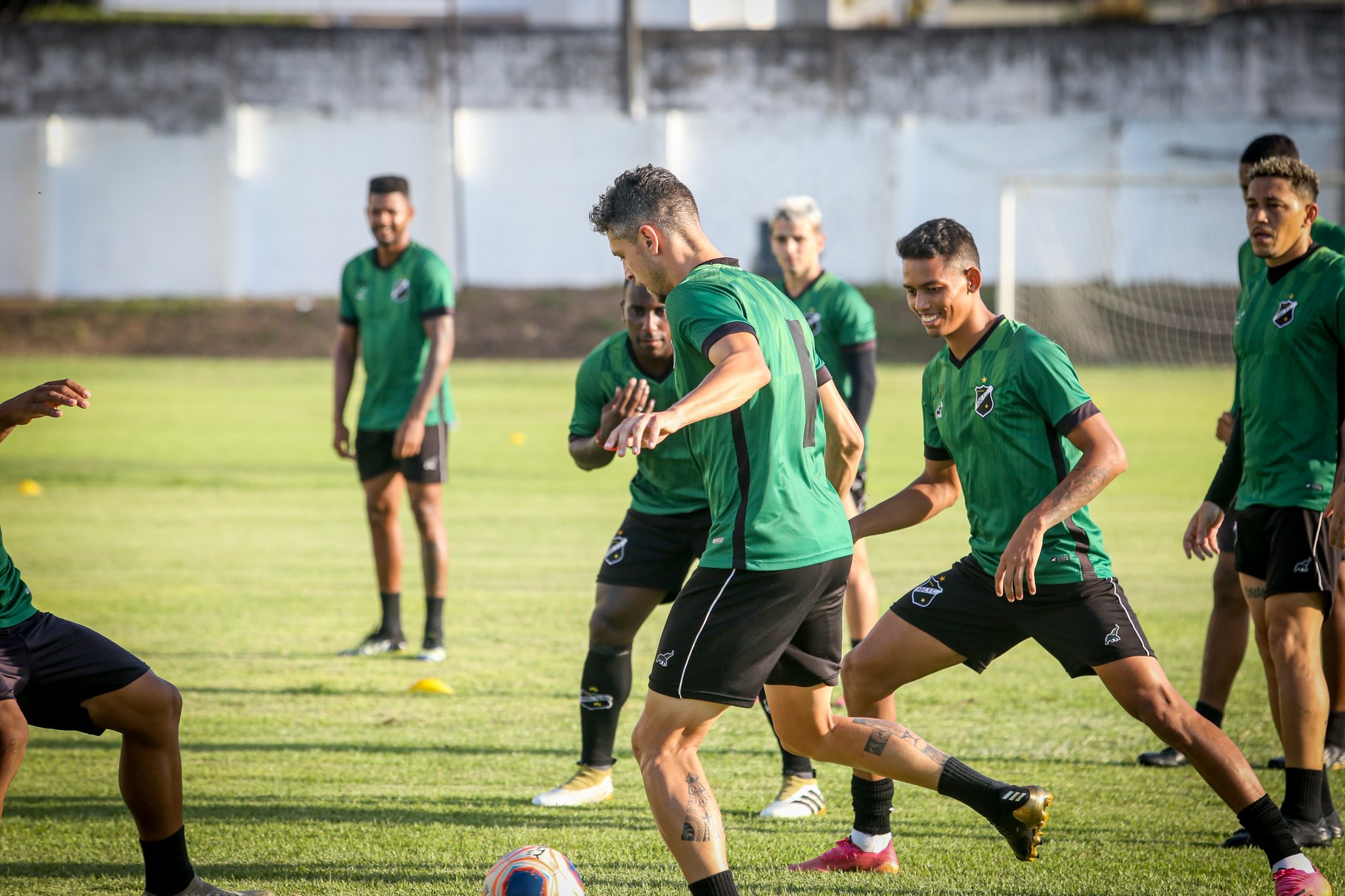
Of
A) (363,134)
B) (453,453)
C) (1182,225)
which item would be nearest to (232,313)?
(363,134)

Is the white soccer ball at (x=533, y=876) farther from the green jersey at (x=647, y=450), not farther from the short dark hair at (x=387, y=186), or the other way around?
the short dark hair at (x=387, y=186)

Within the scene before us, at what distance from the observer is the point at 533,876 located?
4094 mm

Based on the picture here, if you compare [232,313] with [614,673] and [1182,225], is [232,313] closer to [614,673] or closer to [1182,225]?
[1182,225]

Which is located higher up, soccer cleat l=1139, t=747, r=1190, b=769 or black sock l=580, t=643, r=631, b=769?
black sock l=580, t=643, r=631, b=769

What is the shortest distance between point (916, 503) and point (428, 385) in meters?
4.01

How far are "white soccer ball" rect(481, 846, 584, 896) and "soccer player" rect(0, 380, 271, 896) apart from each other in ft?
2.79

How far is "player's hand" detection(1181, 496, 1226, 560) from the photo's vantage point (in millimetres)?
5250

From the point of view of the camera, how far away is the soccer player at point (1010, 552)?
4.27 metres

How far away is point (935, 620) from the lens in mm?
4676

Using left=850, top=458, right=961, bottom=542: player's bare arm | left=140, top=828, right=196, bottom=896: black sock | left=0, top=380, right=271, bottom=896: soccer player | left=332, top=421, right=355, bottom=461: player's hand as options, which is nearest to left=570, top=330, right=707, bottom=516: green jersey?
left=850, top=458, right=961, bottom=542: player's bare arm

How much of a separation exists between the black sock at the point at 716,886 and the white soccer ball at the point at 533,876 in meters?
0.47

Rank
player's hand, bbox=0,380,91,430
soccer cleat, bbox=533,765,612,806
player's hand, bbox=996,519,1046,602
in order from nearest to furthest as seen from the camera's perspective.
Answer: player's hand, bbox=0,380,91,430 < player's hand, bbox=996,519,1046,602 < soccer cleat, bbox=533,765,612,806

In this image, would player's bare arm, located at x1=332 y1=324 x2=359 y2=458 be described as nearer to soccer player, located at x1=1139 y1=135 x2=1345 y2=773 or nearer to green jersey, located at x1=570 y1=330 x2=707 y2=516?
green jersey, located at x1=570 y1=330 x2=707 y2=516

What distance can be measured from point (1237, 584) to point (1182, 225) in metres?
29.3
